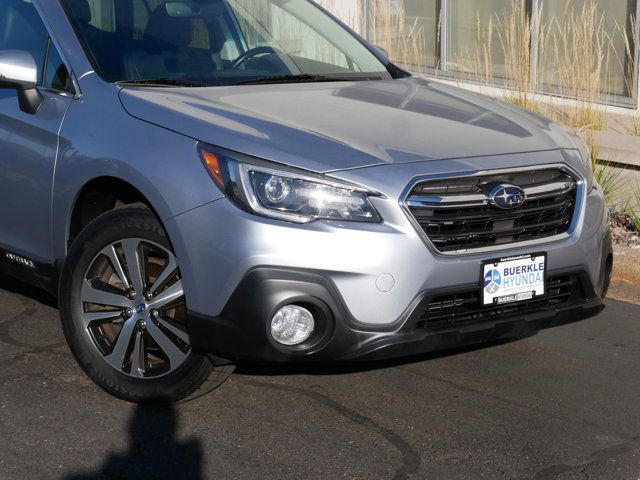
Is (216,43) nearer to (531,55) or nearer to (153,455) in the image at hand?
(153,455)

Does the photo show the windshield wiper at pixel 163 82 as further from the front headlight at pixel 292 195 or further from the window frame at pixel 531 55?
the window frame at pixel 531 55

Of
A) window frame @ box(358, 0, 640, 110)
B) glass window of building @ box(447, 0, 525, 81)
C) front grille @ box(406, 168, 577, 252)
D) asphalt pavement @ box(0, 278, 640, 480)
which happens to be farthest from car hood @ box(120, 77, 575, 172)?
glass window of building @ box(447, 0, 525, 81)

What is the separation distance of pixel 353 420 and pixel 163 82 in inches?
65.9

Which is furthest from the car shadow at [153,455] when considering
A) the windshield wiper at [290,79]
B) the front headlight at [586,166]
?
the front headlight at [586,166]

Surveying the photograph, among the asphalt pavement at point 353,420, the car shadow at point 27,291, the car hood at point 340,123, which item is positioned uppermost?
the car hood at point 340,123

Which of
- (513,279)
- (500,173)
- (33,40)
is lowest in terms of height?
(513,279)

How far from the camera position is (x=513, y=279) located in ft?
14.3

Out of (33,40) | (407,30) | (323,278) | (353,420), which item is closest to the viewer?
(323,278)

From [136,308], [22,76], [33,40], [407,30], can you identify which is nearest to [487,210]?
[136,308]

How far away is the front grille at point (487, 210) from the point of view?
4.23m

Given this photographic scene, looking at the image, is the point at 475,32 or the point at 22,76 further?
the point at 475,32

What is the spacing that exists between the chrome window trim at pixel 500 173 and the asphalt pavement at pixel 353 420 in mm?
684

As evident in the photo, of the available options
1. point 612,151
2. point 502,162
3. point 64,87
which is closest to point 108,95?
point 64,87

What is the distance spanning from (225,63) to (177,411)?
1.73 m
